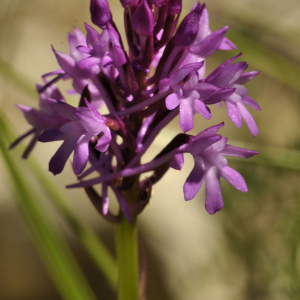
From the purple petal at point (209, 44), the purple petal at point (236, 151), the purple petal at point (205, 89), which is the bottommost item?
the purple petal at point (236, 151)

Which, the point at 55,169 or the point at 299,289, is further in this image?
the point at 299,289

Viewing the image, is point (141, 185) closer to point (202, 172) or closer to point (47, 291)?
point (202, 172)

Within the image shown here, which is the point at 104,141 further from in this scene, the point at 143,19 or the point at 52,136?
the point at 143,19

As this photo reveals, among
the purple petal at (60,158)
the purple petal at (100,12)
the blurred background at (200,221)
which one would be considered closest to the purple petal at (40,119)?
the purple petal at (60,158)

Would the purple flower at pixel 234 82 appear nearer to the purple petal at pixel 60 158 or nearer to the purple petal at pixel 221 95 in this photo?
the purple petal at pixel 221 95

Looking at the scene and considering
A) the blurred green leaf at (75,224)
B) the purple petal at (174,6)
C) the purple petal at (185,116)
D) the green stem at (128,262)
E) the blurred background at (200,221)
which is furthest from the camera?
the blurred background at (200,221)

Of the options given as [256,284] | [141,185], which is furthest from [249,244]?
[141,185]

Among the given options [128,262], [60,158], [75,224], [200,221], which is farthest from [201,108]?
[200,221]

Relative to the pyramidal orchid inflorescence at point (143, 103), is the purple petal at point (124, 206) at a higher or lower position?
lower
